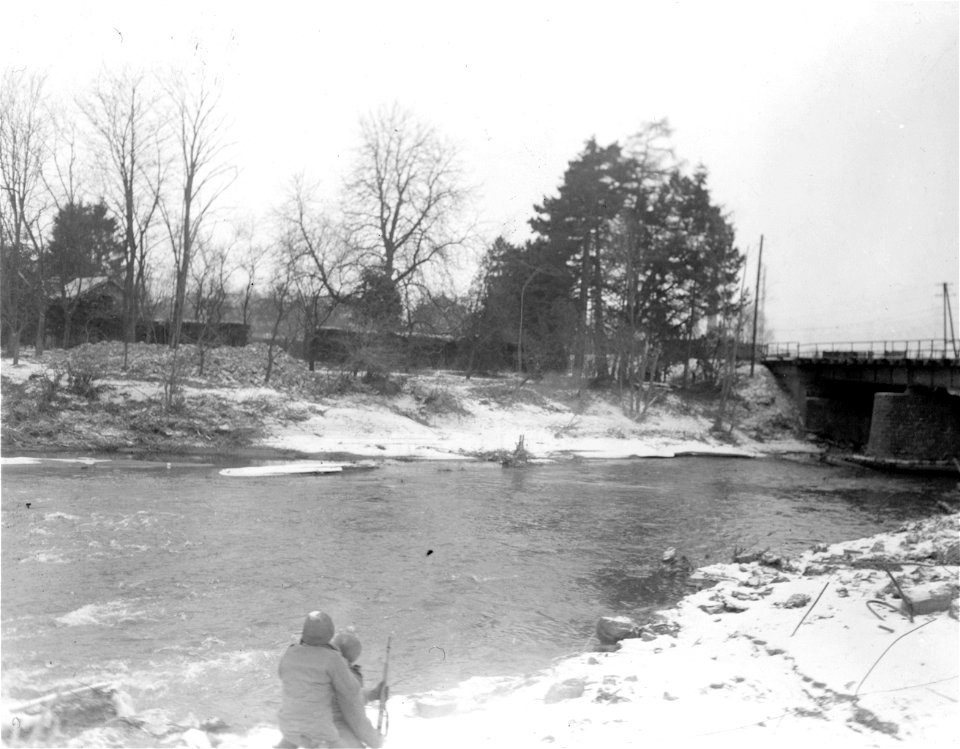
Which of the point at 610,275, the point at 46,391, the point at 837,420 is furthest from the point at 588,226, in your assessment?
the point at 46,391

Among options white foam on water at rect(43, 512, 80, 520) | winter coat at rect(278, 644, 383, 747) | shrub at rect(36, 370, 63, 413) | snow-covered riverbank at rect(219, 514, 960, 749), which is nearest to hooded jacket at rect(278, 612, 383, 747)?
winter coat at rect(278, 644, 383, 747)

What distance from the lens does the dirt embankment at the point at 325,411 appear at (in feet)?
93.6

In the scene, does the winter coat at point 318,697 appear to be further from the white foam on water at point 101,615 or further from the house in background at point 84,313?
the house in background at point 84,313

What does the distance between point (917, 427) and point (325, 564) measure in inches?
1337

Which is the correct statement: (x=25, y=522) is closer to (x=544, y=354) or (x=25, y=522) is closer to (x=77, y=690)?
(x=77, y=690)

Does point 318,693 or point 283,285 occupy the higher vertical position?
point 283,285

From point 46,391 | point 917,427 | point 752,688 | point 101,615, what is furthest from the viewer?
point 917,427

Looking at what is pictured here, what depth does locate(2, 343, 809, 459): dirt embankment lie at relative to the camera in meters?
28.5

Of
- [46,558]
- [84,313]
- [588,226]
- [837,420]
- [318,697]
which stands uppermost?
[588,226]

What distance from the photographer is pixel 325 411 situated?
34.9 m

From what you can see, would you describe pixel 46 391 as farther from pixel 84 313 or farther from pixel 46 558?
pixel 46 558

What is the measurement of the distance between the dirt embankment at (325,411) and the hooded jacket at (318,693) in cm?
2289

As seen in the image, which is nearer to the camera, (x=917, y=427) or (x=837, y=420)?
(x=917, y=427)

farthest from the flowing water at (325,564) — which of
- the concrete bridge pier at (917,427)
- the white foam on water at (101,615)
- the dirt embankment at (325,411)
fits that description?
the concrete bridge pier at (917,427)
